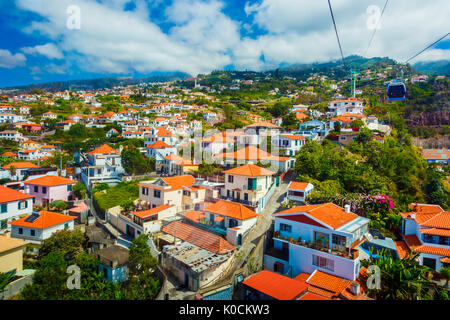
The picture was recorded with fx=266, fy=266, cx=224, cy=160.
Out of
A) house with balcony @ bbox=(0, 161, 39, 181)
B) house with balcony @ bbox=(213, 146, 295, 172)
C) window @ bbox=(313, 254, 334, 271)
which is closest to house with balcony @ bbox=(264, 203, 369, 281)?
window @ bbox=(313, 254, 334, 271)

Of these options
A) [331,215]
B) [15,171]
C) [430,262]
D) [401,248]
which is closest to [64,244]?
[331,215]

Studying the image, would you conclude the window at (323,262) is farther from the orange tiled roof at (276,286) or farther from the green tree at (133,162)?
the green tree at (133,162)

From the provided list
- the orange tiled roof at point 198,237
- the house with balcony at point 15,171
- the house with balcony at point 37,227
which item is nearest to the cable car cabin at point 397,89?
the orange tiled roof at point 198,237

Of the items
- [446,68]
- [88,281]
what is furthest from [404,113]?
[88,281]

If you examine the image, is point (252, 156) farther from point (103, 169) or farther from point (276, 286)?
point (103, 169)

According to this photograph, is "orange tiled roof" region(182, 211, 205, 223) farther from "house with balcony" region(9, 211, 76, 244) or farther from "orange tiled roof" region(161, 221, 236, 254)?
"house with balcony" region(9, 211, 76, 244)

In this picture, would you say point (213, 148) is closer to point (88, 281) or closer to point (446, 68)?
point (88, 281)
